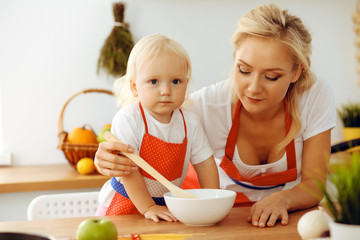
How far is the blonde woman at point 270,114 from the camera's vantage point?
1.31 meters

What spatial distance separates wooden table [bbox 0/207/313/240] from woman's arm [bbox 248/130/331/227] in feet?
0.09

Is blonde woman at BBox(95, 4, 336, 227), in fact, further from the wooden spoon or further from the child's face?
the wooden spoon

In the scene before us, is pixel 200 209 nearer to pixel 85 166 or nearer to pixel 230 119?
pixel 230 119

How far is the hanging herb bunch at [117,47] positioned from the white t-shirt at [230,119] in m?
1.08

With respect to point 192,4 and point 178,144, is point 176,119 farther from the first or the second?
point 192,4

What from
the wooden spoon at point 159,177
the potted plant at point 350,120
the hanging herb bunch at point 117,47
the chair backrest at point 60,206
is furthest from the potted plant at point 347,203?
the potted plant at point 350,120

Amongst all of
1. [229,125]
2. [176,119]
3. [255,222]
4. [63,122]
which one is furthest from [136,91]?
[63,122]

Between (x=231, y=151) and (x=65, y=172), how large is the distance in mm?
1135

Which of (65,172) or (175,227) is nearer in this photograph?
(175,227)

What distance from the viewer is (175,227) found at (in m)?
1.06

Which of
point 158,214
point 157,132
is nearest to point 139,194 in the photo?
point 158,214

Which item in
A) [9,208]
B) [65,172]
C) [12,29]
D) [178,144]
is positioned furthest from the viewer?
[12,29]

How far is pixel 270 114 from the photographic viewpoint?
1.56 metres

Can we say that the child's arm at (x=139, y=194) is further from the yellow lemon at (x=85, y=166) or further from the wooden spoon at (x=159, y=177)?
the yellow lemon at (x=85, y=166)
